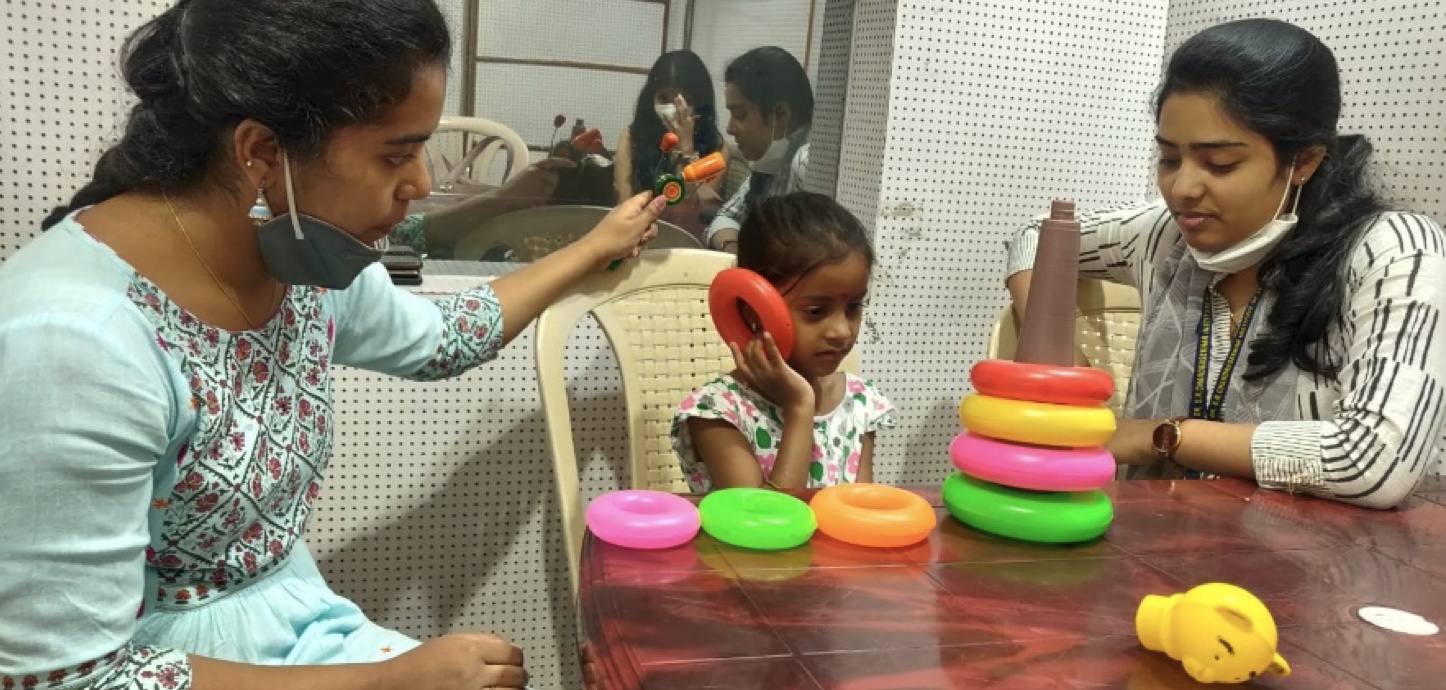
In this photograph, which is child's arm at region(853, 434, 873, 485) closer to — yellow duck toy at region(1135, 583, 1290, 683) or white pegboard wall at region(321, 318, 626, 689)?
white pegboard wall at region(321, 318, 626, 689)

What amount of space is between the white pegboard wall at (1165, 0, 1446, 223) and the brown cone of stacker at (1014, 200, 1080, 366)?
1267 mm

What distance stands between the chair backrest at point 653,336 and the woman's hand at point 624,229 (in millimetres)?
86

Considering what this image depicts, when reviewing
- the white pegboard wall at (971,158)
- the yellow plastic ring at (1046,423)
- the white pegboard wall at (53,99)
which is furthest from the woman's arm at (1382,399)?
the white pegboard wall at (53,99)

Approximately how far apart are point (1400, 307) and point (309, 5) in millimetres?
1702

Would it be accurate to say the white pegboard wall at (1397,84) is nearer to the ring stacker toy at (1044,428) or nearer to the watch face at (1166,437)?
the watch face at (1166,437)

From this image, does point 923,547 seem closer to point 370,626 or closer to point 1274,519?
point 1274,519

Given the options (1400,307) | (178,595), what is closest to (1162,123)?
(1400,307)

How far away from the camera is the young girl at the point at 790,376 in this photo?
5.86 feet

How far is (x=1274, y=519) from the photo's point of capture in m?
1.54

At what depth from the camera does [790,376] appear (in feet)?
5.83

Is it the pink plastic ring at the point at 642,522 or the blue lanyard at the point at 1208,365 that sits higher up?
the blue lanyard at the point at 1208,365

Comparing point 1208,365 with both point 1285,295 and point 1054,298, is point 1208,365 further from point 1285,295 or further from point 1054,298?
point 1054,298

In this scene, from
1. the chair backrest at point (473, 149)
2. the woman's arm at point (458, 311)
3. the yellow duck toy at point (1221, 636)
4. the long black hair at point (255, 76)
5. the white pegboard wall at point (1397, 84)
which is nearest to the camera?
the yellow duck toy at point (1221, 636)

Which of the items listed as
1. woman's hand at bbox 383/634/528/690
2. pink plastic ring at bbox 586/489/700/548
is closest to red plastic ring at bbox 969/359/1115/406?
pink plastic ring at bbox 586/489/700/548
